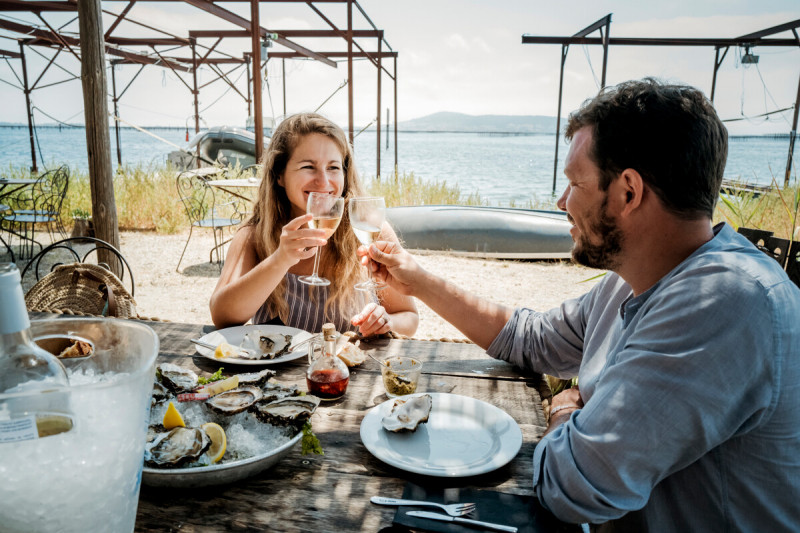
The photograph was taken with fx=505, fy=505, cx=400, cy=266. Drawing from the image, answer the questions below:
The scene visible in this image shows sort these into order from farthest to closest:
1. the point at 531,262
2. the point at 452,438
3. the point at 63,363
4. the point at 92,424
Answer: the point at 531,262 → the point at 452,438 → the point at 63,363 → the point at 92,424

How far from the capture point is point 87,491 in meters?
0.53

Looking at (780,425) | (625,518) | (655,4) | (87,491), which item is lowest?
(625,518)

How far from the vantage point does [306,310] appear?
2525mm

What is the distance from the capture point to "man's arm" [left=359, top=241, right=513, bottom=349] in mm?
1966

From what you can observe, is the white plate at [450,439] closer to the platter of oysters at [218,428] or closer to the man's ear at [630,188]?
the platter of oysters at [218,428]

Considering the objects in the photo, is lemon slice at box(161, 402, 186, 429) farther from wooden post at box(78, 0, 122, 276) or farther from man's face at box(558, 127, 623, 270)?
wooden post at box(78, 0, 122, 276)

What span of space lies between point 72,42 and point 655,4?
18.4m

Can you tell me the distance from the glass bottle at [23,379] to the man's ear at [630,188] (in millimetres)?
1207

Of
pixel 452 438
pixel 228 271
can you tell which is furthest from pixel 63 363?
pixel 228 271

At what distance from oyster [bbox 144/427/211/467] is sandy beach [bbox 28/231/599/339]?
163 inches

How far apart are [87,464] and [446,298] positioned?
159 cm

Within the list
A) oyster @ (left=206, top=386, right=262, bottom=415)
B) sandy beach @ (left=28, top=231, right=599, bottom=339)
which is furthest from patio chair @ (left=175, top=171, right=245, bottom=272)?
oyster @ (left=206, top=386, right=262, bottom=415)

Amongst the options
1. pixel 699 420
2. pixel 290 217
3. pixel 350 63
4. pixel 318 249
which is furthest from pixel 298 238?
pixel 350 63

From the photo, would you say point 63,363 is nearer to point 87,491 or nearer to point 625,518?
point 87,491
